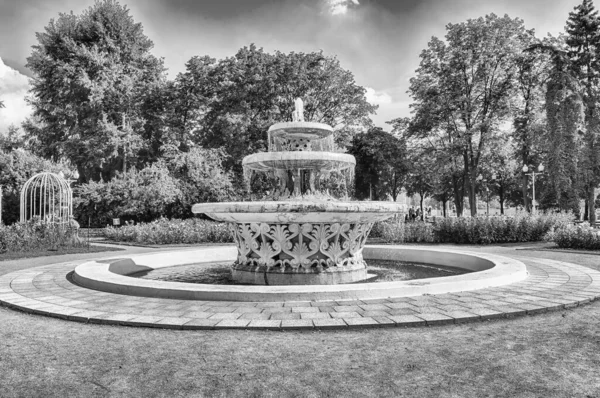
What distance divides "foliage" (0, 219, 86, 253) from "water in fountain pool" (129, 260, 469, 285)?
293 inches

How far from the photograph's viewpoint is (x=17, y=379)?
10.9ft

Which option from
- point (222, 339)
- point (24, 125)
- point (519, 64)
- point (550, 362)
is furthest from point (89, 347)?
point (24, 125)

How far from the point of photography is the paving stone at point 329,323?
450 centimetres

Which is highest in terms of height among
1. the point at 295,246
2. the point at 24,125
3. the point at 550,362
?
the point at 24,125

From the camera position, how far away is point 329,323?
457cm

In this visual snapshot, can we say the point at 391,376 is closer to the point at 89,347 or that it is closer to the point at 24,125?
the point at 89,347

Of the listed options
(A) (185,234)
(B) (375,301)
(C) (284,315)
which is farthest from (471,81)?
(C) (284,315)

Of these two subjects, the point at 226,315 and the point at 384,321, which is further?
the point at 226,315

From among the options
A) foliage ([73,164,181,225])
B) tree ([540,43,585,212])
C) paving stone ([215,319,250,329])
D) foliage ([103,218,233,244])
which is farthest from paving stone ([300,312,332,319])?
tree ([540,43,585,212])

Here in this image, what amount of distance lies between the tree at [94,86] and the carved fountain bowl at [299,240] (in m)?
26.4

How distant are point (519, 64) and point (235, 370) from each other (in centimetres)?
3273

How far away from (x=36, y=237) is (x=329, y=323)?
48.7 ft

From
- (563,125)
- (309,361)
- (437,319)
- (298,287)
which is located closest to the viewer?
(309,361)

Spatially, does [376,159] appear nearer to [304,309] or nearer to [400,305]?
[400,305]
